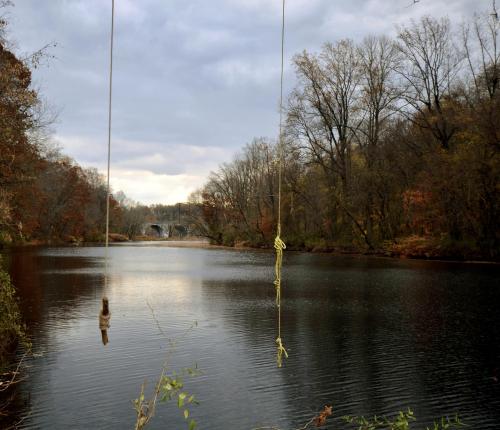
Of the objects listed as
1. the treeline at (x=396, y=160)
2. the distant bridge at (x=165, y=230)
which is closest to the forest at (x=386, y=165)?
the treeline at (x=396, y=160)

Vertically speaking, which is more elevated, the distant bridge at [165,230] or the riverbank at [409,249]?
the distant bridge at [165,230]

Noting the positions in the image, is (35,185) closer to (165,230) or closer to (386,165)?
(386,165)

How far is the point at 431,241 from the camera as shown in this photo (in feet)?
129

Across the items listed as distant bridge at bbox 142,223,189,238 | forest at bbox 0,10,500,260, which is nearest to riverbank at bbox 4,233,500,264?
forest at bbox 0,10,500,260

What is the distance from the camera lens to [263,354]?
1090 cm

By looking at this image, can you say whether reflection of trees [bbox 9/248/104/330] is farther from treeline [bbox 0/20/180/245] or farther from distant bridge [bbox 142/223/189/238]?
distant bridge [bbox 142/223/189/238]

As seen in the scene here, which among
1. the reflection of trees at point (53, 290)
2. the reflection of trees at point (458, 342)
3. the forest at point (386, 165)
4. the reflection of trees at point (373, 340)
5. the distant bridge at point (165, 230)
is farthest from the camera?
the distant bridge at point (165, 230)

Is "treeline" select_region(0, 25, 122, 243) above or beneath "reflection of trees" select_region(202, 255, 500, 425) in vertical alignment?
above

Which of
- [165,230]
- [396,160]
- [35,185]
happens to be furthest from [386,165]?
[165,230]

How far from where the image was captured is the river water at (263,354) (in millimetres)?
7770

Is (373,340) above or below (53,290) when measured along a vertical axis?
below

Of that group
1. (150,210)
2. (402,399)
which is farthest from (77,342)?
(150,210)

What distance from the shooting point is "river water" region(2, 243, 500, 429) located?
777 centimetres

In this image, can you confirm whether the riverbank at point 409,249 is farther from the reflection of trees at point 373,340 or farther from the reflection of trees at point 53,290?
the reflection of trees at point 373,340
